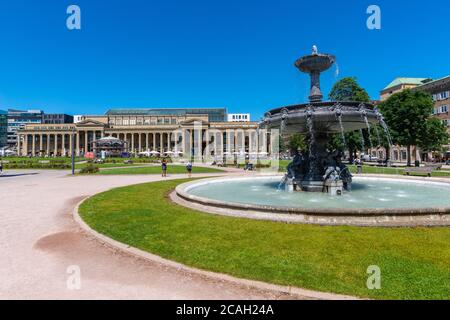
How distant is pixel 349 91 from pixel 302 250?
52.3m

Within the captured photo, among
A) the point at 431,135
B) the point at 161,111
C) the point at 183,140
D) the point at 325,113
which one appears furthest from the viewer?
the point at 161,111

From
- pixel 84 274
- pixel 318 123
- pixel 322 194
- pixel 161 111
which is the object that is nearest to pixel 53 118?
pixel 161 111

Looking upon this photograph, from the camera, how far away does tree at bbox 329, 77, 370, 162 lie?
4719 centimetres

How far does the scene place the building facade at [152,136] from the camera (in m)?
133

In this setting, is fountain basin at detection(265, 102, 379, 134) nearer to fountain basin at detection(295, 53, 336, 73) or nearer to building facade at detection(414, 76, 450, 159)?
fountain basin at detection(295, 53, 336, 73)

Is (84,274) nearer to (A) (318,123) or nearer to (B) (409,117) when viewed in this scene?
(A) (318,123)

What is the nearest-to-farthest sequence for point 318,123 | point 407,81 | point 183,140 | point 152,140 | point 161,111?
point 318,123 < point 407,81 < point 183,140 < point 152,140 < point 161,111

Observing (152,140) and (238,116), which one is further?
(238,116)

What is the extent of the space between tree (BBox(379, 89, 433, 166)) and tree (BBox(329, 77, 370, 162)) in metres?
5.29

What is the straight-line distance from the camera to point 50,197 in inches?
607

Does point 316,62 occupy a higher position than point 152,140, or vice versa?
point 152,140

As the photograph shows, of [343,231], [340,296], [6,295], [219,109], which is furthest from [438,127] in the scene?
[219,109]

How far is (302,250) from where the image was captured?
20.5 ft
